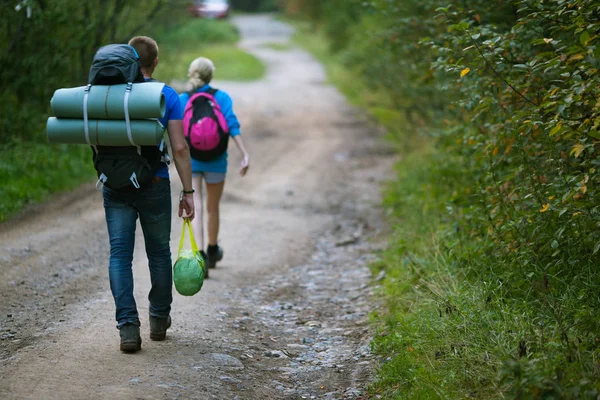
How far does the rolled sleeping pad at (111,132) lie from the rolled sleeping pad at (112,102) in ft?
0.15

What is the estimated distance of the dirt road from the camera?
5008 millimetres

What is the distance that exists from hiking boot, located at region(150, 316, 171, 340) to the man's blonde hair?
183cm

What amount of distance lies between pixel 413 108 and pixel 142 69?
31.6ft

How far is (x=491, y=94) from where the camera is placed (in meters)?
6.69

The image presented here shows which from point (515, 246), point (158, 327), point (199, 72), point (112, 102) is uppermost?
point (112, 102)

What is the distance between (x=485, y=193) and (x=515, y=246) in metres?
0.93

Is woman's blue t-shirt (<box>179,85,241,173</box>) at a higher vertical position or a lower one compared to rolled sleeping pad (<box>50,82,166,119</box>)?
lower

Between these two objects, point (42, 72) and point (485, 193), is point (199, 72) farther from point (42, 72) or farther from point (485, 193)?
point (42, 72)

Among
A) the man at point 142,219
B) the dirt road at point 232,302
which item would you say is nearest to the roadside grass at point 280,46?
the dirt road at point 232,302

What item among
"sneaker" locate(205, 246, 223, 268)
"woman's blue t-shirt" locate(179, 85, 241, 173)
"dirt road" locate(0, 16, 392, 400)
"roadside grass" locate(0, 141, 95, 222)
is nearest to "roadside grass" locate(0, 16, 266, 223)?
"roadside grass" locate(0, 141, 95, 222)

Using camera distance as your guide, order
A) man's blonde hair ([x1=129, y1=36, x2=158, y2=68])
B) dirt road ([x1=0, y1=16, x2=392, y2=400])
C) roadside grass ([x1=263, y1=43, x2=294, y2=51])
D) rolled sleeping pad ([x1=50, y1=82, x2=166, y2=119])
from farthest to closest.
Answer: roadside grass ([x1=263, y1=43, x2=294, y2=51]) → man's blonde hair ([x1=129, y1=36, x2=158, y2=68]) → dirt road ([x1=0, y1=16, x2=392, y2=400]) → rolled sleeping pad ([x1=50, y1=82, x2=166, y2=119])

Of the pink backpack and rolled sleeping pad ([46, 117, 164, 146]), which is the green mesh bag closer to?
rolled sleeping pad ([46, 117, 164, 146])

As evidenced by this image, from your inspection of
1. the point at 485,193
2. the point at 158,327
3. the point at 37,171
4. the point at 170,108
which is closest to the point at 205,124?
the point at 170,108

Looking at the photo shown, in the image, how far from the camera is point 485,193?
6.95 m
